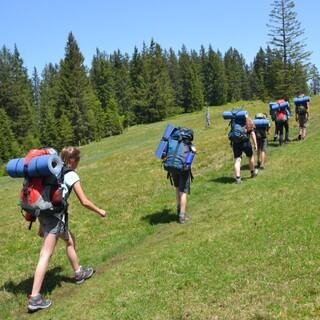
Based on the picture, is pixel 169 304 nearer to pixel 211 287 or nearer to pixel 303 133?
pixel 211 287

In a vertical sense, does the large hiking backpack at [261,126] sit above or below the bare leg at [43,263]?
above

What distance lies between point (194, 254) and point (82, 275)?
7.06 feet

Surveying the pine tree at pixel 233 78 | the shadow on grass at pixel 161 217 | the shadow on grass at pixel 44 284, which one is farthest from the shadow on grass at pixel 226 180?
the pine tree at pixel 233 78

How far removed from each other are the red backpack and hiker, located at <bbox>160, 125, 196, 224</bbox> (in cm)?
438

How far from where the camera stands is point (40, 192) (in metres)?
8.54

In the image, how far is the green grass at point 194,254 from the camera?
7441 mm

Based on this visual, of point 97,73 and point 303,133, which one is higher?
point 97,73

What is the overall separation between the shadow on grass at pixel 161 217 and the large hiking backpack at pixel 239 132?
3374 millimetres

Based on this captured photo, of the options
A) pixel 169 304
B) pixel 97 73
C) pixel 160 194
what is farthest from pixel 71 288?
pixel 97 73

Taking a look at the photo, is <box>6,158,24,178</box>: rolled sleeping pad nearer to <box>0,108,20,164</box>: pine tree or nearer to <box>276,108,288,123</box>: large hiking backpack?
<box>276,108,288,123</box>: large hiking backpack

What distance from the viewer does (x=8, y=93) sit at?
308 ft

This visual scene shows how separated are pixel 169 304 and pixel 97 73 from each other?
10870 centimetres

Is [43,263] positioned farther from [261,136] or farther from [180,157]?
[261,136]

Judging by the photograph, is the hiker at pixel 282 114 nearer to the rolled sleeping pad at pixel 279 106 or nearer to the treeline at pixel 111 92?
the rolled sleeping pad at pixel 279 106
